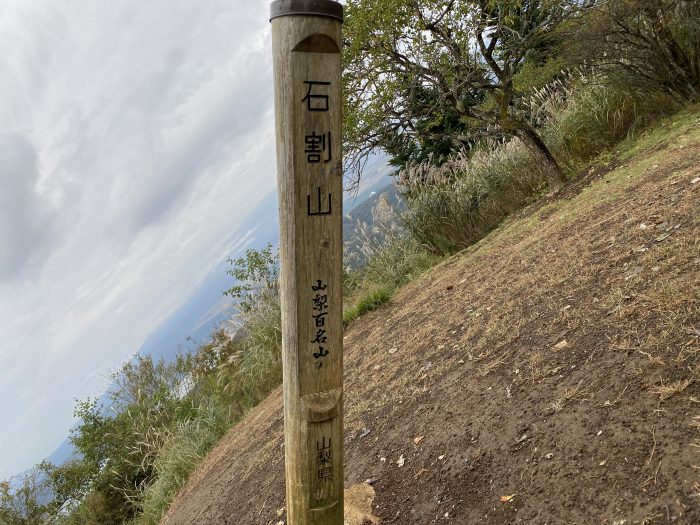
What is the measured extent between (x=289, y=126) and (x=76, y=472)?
32.2 feet

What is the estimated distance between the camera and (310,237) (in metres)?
1.98

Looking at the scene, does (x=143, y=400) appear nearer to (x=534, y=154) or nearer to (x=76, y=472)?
(x=76, y=472)

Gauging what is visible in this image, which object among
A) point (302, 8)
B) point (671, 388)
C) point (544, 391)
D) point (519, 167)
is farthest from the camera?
point (519, 167)

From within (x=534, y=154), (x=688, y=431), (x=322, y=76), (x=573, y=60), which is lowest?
(x=688, y=431)

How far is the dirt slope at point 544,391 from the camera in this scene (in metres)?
2.23

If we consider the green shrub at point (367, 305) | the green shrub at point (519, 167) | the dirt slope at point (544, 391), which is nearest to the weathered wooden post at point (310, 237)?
the dirt slope at point (544, 391)

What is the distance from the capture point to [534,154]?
8.10 meters

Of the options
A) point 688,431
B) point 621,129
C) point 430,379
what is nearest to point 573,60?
point 621,129

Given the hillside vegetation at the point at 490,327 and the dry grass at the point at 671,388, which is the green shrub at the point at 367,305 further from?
the dry grass at the point at 671,388

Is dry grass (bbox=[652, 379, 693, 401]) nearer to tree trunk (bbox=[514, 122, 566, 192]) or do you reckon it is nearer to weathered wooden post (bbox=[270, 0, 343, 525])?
weathered wooden post (bbox=[270, 0, 343, 525])

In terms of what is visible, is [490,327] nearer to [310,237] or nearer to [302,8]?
[310,237]

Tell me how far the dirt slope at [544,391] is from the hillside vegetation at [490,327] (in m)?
0.01

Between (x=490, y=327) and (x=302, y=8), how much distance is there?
9.49 feet

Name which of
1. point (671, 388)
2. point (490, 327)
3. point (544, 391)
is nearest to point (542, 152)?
point (490, 327)
